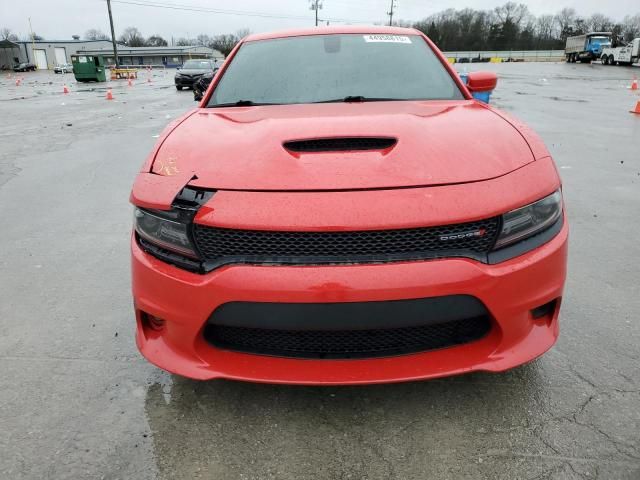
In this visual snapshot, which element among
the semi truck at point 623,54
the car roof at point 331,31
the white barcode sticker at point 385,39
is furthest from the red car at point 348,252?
the semi truck at point 623,54

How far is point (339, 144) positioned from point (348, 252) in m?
0.51

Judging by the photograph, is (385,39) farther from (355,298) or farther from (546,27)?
(546,27)

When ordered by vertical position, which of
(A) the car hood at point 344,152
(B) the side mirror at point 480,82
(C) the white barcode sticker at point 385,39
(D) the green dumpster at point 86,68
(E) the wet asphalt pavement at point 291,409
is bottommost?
(D) the green dumpster at point 86,68

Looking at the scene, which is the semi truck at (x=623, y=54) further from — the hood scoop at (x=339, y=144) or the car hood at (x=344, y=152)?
the hood scoop at (x=339, y=144)

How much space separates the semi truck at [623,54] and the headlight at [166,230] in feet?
151

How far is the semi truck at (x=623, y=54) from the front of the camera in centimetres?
3806

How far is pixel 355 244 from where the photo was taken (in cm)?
165

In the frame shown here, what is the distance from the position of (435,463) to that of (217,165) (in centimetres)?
136

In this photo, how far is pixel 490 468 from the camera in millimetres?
1749

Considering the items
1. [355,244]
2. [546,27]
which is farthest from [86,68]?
[546,27]

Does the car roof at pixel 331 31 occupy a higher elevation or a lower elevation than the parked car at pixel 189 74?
higher

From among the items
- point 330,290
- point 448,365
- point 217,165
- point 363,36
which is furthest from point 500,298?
point 363,36

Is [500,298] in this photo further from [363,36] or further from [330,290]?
[363,36]

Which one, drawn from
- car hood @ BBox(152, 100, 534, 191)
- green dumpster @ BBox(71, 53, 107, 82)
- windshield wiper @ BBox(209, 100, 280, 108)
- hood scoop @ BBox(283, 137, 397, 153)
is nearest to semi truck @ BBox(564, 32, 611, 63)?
green dumpster @ BBox(71, 53, 107, 82)
